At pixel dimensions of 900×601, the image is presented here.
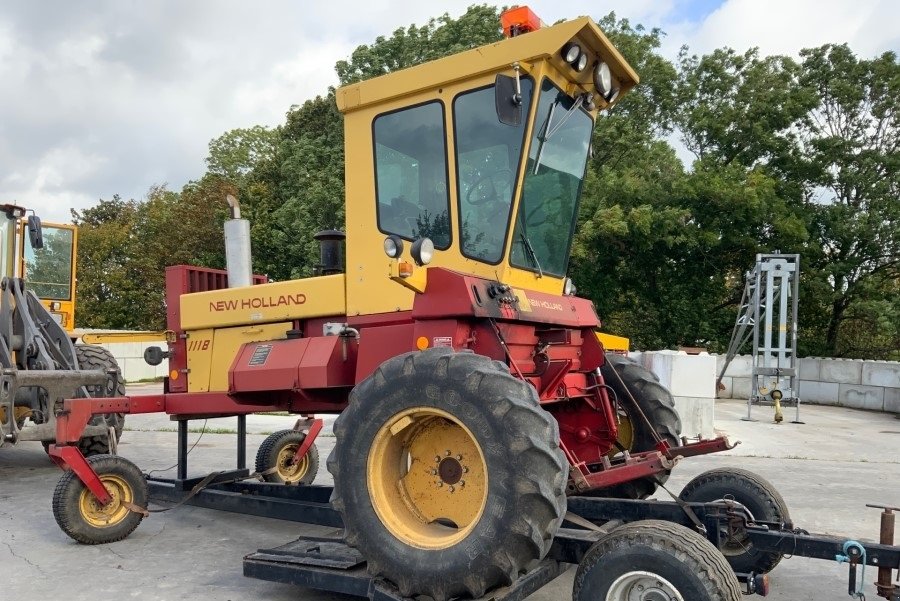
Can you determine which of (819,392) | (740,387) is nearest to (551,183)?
(740,387)

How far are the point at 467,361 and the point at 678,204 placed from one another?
18846 millimetres

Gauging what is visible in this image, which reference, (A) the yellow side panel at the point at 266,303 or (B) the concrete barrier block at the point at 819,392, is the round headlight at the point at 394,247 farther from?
(B) the concrete barrier block at the point at 819,392

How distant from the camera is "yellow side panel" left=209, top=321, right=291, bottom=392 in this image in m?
5.44

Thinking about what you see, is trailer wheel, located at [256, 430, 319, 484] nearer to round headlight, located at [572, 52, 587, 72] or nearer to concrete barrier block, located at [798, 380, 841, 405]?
round headlight, located at [572, 52, 587, 72]

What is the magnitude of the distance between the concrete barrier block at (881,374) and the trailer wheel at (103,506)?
16.0 meters

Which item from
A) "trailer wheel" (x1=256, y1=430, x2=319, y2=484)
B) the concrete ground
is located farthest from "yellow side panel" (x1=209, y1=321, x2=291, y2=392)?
"trailer wheel" (x1=256, y1=430, x2=319, y2=484)

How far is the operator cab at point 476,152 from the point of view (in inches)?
172

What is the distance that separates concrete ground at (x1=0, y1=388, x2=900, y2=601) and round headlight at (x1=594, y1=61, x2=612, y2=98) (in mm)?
3138

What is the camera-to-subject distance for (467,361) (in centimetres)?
361

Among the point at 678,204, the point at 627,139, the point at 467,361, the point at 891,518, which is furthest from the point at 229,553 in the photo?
the point at 627,139

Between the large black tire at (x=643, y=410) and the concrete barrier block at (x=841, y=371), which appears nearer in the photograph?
the large black tire at (x=643, y=410)

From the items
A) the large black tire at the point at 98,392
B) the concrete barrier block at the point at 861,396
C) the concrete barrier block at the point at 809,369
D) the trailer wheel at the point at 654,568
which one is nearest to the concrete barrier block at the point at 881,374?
the concrete barrier block at the point at 861,396

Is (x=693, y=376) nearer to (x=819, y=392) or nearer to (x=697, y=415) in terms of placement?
(x=697, y=415)

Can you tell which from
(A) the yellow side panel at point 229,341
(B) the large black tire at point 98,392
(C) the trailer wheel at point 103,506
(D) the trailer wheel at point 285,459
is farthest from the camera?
(B) the large black tire at point 98,392
